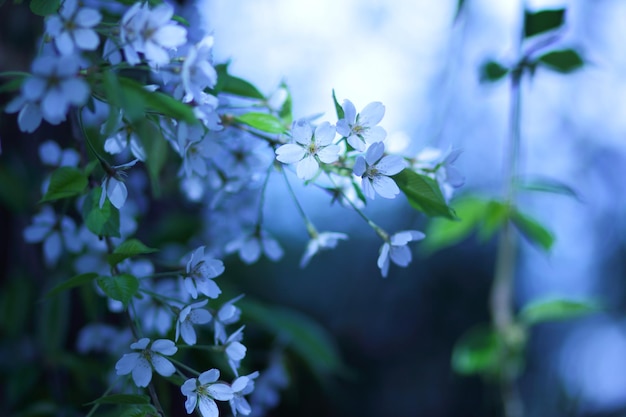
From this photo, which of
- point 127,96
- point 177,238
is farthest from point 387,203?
point 127,96

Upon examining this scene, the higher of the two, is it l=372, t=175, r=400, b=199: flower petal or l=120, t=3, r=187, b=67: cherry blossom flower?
l=120, t=3, r=187, b=67: cherry blossom flower

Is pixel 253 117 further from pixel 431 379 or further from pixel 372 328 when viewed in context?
pixel 431 379

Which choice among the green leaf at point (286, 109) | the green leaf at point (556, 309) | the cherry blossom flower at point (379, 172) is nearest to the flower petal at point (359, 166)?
the cherry blossom flower at point (379, 172)

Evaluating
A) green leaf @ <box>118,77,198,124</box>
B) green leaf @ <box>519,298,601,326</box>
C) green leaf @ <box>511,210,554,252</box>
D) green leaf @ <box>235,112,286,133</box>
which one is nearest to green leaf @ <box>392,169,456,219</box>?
green leaf @ <box>235,112,286,133</box>

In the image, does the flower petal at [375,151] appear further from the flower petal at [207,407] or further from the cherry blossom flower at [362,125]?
the flower petal at [207,407]

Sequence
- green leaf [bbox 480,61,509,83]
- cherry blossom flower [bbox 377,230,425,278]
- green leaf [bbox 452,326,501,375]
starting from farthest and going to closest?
green leaf [bbox 452,326,501,375], green leaf [bbox 480,61,509,83], cherry blossom flower [bbox 377,230,425,278]

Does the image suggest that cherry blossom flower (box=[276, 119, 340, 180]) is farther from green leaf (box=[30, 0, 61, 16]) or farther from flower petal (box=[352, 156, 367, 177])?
green leaf (box=[30, 0, 61, 16])
